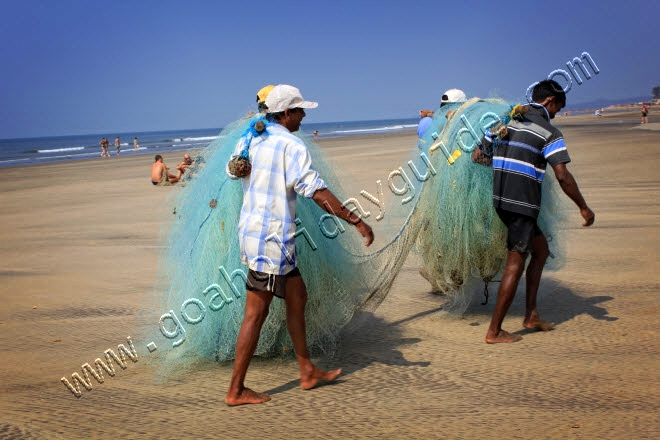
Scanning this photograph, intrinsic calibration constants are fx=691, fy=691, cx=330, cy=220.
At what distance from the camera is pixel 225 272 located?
4.63 meters

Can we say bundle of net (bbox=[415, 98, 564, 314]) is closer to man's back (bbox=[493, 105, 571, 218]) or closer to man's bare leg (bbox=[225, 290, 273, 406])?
man's back (bbox=[493, 105, 571, 218])

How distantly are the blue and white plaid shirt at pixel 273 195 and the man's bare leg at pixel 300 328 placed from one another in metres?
0.18

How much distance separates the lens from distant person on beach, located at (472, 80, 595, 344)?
498 centimetres

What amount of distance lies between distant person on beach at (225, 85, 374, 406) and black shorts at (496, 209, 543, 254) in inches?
59.0

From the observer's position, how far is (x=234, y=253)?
462 centimetres

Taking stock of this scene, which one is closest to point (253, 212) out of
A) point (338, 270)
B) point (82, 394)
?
point (338, 270)

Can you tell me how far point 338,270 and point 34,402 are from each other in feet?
7.07

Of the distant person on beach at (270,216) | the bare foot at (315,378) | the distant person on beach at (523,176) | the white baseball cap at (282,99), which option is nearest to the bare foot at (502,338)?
the distant person on beach at (523,176)

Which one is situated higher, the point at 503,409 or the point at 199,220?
the point at 199,220

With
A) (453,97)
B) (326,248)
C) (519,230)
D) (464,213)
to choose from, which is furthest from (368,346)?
(453,97)

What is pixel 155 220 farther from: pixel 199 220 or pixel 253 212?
pixel 253 212

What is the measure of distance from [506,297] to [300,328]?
1.70m

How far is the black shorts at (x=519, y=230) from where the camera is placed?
5.11m

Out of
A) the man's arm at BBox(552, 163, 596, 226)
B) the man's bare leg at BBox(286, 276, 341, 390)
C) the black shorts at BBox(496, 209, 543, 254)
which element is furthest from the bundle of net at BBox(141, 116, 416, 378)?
the man's arm at BBox(552, 163, 596, 226)
